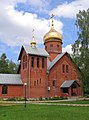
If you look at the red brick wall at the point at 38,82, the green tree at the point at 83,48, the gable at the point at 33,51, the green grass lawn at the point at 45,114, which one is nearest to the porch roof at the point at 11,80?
the red brick wall at the point at 38,82

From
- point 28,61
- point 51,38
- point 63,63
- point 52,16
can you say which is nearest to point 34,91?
point 28,61

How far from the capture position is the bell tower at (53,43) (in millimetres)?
52219

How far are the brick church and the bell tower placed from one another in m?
1.79

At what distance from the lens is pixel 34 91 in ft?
144

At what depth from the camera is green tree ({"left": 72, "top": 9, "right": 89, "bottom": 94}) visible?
3184cm

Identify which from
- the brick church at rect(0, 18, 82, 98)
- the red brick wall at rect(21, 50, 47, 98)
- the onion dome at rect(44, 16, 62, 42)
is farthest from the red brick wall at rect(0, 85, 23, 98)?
the onion dome at rect(44, 16, 62, 42)

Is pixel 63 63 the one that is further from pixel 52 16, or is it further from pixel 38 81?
pixel 52 16

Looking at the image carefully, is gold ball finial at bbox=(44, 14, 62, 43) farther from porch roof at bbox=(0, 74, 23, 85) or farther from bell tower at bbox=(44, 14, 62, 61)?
porch roof at bbox=(0, 74, 23, 85)

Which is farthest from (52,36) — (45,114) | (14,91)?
(45,114)

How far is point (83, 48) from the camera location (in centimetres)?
3275

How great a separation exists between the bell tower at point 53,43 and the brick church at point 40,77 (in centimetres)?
179

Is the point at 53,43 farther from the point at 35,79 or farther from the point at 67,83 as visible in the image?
the point at 35,79

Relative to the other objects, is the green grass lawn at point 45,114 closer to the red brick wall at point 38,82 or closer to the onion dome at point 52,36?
the red brick wall at point 38,82

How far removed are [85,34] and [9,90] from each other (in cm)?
1871
